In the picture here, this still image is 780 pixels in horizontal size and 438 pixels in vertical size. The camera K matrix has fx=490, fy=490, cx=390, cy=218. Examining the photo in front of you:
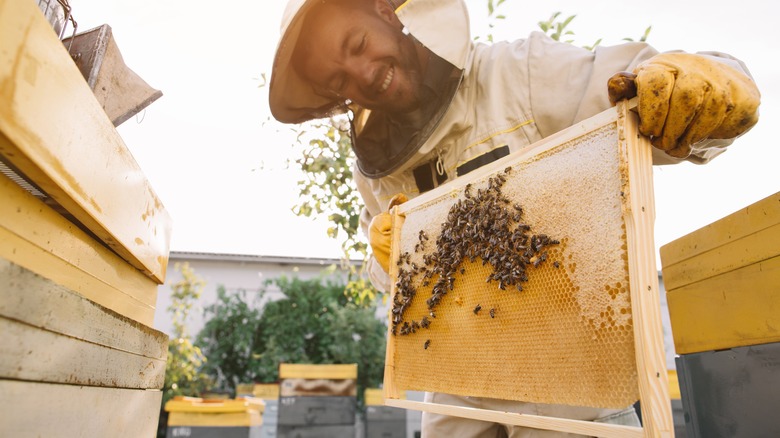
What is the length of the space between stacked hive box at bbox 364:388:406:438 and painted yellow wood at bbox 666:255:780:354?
7.11 m

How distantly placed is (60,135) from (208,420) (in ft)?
18.8

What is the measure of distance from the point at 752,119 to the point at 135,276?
2115 mm

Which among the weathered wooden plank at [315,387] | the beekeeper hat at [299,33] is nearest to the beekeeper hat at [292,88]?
the beekeeper hat at [299,33]

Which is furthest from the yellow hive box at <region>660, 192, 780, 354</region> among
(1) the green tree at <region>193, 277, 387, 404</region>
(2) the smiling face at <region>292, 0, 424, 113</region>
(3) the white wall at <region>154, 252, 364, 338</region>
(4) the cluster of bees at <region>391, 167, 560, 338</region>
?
(3) the white wall at <region>154, 252, 364, 338</region>

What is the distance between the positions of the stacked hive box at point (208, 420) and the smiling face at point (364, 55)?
4651 mm

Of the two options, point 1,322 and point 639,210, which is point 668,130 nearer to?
point 639,210

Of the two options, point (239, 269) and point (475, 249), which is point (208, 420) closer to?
Answer: point (475, 249)

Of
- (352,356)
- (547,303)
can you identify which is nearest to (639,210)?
(547,303)

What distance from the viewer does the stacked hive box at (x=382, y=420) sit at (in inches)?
329

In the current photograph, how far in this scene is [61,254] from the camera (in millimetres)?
1259

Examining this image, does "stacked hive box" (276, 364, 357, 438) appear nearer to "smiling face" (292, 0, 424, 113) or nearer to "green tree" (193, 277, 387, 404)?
"green tree" (193, 277, 387, 404)

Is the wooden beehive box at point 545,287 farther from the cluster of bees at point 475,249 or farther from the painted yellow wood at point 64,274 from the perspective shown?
the painted yellow wood at point 64,274

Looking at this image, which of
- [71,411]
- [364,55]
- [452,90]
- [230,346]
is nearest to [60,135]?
[71,411]

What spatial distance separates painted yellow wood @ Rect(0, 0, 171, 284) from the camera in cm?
91
